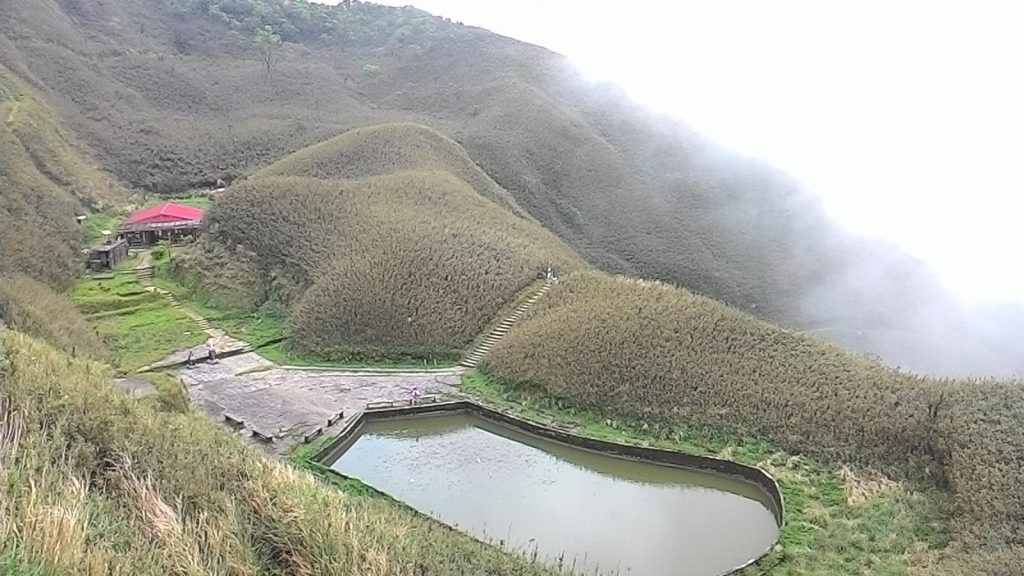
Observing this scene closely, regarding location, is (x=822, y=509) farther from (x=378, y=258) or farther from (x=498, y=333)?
(x=378, y=258)

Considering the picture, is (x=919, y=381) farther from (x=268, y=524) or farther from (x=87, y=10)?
(x=87, y=10)

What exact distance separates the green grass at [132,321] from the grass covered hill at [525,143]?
16463mm

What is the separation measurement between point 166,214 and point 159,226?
2.54 ft

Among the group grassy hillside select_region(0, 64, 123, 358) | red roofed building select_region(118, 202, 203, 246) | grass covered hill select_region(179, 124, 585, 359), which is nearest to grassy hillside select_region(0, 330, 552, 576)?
grassy hillside select_region(0, 64, 123, 358)

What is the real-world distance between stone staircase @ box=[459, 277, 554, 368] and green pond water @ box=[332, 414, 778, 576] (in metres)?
3.19

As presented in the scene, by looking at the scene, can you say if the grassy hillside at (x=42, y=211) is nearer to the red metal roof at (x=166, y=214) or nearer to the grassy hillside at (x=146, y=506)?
the red metal roof at (x=166, y=214)

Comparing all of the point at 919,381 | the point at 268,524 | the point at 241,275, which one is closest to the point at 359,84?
the point at 241,275

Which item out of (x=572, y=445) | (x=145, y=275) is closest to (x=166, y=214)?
(x=145, y=275)

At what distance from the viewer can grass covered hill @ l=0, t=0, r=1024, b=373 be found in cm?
3853

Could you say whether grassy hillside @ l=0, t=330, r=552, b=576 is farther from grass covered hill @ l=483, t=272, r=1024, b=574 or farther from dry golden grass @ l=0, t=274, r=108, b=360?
grass covered hill @ l=483, t=272, r=1024, b=574

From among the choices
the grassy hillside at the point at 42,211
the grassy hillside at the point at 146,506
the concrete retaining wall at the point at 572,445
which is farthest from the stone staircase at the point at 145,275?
the grassy hillside at the point at 146,506

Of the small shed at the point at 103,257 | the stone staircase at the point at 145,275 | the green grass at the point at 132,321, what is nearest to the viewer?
the green grass at the point at 132,321

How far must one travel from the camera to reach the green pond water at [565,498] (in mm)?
13266

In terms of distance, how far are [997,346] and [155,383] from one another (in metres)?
35.1
